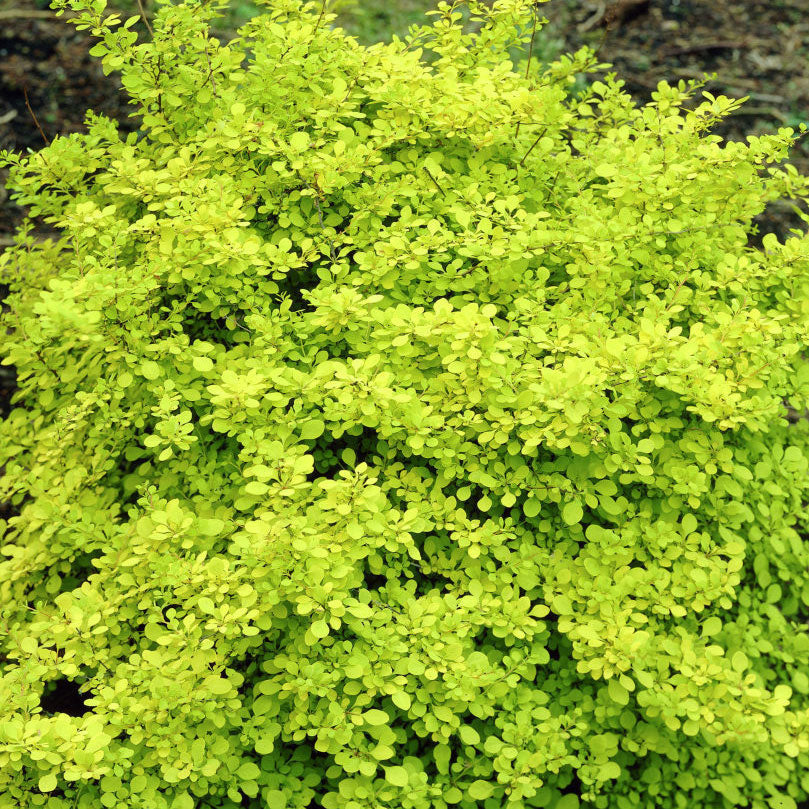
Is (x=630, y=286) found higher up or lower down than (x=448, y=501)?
higher up

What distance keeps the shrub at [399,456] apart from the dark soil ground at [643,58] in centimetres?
300

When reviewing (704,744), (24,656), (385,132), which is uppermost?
(385,132)

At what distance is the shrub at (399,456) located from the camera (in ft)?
6.83

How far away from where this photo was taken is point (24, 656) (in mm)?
2244

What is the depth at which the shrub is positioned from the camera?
2082 mm

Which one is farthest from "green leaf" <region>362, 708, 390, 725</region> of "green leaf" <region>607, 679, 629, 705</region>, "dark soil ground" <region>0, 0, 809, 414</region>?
"dark soil ground" <region>0, 0, 809, 414</region>

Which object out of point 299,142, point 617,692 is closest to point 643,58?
point 299,142

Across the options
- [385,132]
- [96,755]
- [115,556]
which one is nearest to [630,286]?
[385,132]

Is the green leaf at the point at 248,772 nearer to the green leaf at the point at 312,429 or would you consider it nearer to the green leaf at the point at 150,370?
the green leaf at the point at 312,429

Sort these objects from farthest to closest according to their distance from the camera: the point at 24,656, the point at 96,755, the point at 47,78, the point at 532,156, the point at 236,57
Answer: the point at 47,78
the point at 532,156
the point at 236,57
the point at 24,656
the point at 96,755

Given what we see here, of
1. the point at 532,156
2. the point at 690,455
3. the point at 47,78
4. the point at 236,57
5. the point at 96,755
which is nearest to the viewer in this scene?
the point at 96,755

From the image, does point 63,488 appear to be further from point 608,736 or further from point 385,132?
point 608,736

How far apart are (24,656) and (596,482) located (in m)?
1.75

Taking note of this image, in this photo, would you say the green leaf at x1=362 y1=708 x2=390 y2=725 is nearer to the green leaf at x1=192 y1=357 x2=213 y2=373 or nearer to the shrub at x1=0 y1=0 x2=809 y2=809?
the shrub at x1=0 y1=0 x2=809 y2=809
